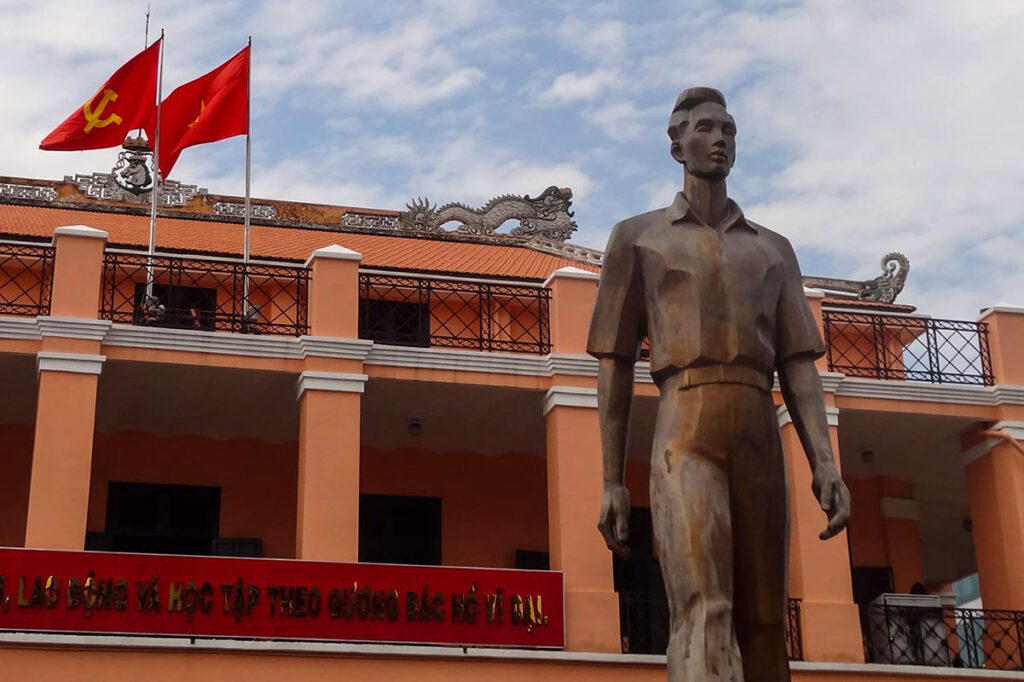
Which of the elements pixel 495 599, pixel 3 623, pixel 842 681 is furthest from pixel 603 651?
pixel 3 623

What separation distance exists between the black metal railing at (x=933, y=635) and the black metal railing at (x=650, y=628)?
5.05 ft

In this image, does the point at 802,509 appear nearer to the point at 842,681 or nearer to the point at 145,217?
the point at 842,681

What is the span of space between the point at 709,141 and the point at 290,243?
56.4ft

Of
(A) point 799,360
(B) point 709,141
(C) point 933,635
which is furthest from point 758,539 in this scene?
(C) point 933,635

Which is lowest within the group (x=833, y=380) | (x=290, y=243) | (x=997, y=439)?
(x=997, y=439)

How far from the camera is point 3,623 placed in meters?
16.1

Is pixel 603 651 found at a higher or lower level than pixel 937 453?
lower

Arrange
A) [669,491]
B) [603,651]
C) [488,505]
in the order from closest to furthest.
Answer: [669,491], [603,651], [488,505]

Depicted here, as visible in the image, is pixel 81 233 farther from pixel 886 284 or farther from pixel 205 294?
pixel 886 284

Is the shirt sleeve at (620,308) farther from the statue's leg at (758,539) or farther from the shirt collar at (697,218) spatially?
the statue's leg at (758,539)

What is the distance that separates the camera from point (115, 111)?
69.3 ft

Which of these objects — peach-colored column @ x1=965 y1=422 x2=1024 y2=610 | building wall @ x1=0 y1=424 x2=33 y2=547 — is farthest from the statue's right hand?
building wall @ x1=0 y1=424 x2=33 y2=547

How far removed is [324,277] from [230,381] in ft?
5.39

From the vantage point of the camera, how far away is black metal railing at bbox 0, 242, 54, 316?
60.0ft
